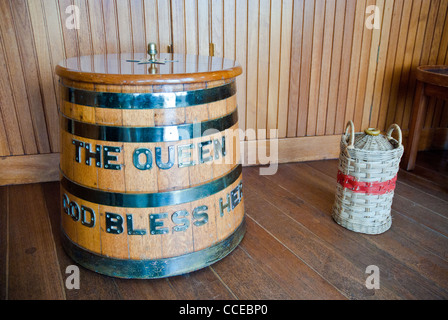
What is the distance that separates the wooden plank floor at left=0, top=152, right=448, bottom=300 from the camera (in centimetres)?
152

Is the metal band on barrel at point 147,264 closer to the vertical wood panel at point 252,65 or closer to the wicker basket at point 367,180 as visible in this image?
the wicker basket at point 367,180

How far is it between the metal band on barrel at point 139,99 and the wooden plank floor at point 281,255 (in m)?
0.74

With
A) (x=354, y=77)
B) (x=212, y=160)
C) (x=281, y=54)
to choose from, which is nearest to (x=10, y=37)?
(x=212, y=160)

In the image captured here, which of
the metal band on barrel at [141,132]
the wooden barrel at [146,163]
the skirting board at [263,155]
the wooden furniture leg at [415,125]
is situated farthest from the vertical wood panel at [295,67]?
the metal band on barrel at [141,132]

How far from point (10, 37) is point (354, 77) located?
7.75 feet

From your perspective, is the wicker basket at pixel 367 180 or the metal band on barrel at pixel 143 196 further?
the wicker basket at pixel 367 180

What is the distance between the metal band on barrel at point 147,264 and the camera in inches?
60.6

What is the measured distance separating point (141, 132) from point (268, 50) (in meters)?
1.54

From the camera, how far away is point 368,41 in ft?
9.21

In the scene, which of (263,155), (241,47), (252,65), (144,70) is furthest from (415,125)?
(144,70)

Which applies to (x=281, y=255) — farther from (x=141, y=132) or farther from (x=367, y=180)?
(x=141, y=132)

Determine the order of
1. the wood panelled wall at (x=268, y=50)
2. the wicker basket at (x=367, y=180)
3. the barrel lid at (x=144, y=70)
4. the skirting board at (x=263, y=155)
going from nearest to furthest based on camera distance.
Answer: the barrel lid at (x=144, y=70), the wicker basket at (x=367, y=180), the wood panelled wall at (x=268, y=50), the skirting board at (x=263, y=155)

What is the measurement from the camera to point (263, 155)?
285cm

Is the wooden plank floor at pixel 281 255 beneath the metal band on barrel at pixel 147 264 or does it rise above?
beneath
